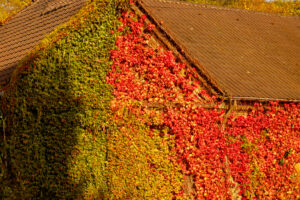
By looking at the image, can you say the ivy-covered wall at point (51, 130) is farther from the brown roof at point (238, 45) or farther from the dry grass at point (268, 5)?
the dry grass at point (268, 5)

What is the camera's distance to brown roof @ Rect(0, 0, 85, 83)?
1295 centimetres

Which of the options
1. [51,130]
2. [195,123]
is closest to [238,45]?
[195,123]

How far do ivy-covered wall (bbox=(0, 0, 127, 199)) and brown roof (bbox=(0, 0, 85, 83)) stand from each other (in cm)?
339

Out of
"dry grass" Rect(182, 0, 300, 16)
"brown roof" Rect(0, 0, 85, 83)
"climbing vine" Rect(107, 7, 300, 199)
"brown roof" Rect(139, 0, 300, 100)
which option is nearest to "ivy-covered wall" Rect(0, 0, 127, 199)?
"climbing vine" Rect(107, 7, 300, 199)

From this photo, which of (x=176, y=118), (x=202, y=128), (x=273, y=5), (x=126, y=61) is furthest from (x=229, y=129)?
(x=273, y=5)

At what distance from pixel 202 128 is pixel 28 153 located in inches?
181

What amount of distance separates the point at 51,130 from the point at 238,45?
9.03 meters

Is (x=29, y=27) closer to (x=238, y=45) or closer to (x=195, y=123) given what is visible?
(x=238, y=45)

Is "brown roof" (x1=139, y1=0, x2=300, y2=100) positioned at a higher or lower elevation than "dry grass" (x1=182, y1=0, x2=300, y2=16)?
lower

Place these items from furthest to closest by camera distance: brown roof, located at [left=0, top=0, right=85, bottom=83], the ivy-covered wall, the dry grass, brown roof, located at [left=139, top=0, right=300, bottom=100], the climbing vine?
1. the dry grass
2. brown roof, located at [left=0, top=0, right=85, bottom=83]
3. brown roof, located at [left=139, top=0, right=300, bottom=100]
4. the climbing vine
5. the ivy-covered wall

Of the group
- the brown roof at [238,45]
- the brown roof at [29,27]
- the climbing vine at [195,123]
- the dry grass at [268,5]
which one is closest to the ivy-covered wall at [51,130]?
the climbing vine at [195,123]

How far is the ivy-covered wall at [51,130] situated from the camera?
332 inches

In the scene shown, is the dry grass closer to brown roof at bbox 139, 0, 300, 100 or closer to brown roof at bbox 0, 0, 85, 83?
brown roof at bbox 139, 0, 300, 100

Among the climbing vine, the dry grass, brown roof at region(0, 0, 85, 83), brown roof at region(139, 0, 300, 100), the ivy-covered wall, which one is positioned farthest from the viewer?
the dry grass
